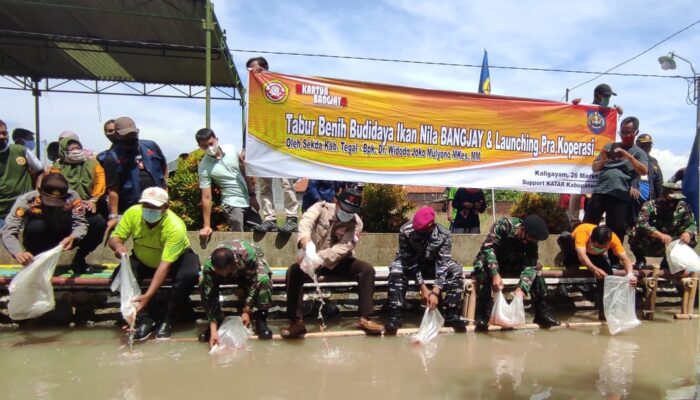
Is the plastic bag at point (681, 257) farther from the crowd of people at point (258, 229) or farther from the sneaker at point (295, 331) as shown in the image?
the sneaker at point (295, 331)

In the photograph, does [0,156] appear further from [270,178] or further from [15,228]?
[270,178]

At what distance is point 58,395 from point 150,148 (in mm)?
2705

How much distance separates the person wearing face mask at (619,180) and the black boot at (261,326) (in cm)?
403

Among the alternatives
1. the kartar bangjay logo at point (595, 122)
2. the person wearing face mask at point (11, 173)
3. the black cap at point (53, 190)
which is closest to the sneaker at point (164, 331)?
the black cap at point (53, 190)

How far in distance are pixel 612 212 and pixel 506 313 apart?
2.17 m

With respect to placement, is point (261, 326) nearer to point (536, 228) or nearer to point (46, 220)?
point (46, 220)

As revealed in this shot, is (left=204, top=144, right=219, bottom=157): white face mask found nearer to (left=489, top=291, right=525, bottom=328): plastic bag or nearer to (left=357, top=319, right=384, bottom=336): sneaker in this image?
(left=357, top=319, right=384, bottom=336): sneaker

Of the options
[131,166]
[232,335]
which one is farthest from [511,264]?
[131,166]

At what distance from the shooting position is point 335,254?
14.1 ft

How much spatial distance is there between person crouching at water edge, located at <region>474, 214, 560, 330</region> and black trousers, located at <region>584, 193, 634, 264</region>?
46.1 inches

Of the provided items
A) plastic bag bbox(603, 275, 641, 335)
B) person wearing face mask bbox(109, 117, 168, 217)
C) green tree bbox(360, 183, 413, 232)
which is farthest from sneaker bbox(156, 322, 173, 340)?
plastic bag bbox(603, 275, 641, 335)

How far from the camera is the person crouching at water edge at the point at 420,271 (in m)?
4.31

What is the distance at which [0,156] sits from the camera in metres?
4.67

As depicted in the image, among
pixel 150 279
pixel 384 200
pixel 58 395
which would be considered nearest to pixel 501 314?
pixel 384 200
